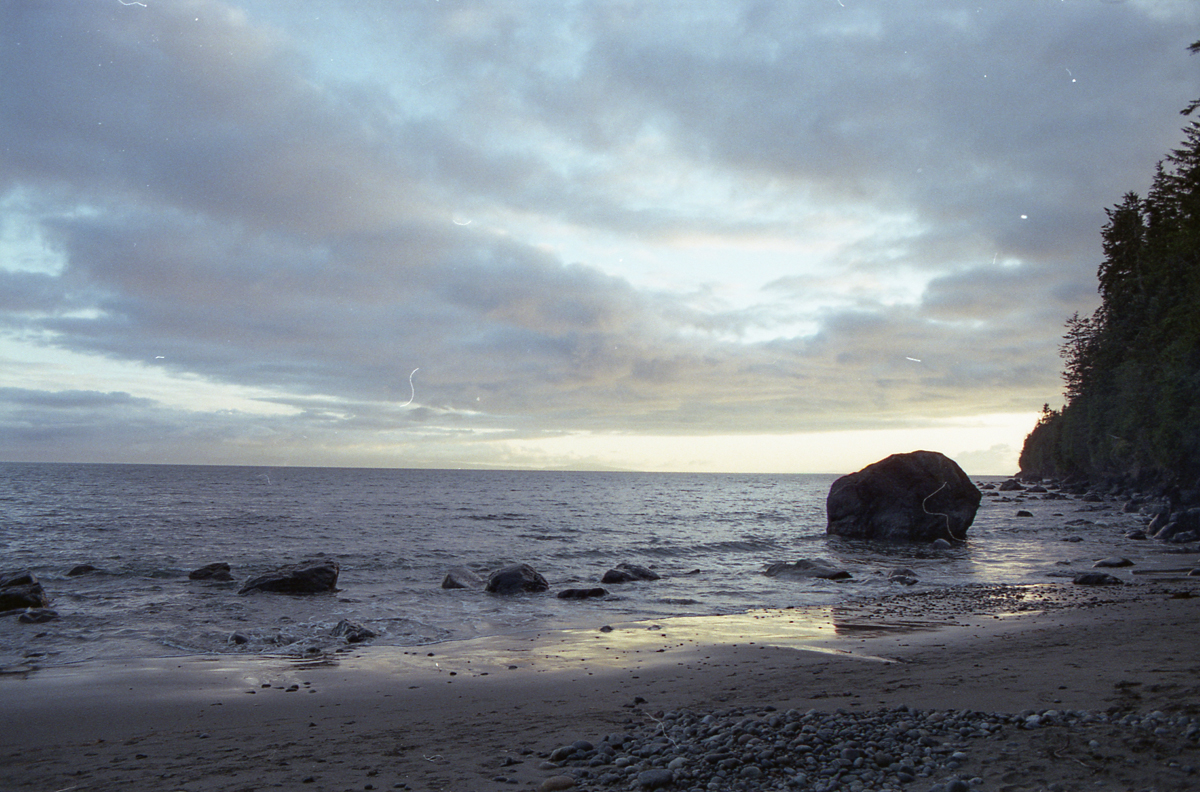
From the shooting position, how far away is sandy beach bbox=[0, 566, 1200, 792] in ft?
18.9

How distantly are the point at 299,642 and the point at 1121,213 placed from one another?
74671 millimetres

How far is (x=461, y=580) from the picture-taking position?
20.0 meters

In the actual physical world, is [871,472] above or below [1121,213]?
below

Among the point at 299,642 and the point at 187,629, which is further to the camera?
the point at 187,629

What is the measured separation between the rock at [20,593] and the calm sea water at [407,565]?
0.53m

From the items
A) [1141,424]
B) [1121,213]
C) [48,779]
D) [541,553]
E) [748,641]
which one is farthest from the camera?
[1121,213]

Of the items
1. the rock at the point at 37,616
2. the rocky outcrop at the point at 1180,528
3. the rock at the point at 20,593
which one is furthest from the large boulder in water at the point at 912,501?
the rock at the point at 20,593

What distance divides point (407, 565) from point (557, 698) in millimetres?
17522

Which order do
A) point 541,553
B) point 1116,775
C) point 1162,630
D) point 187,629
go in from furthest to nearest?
point 541,553 < point 187,629 < point 1162,630 < point 1116,775

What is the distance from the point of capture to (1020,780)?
477 centimetres

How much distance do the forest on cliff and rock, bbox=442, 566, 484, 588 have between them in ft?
112

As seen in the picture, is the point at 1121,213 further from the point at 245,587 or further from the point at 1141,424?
the point at 245,587

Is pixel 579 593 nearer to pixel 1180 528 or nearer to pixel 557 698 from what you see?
pixel 557 698

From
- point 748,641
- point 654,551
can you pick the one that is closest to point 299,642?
point 748,641
